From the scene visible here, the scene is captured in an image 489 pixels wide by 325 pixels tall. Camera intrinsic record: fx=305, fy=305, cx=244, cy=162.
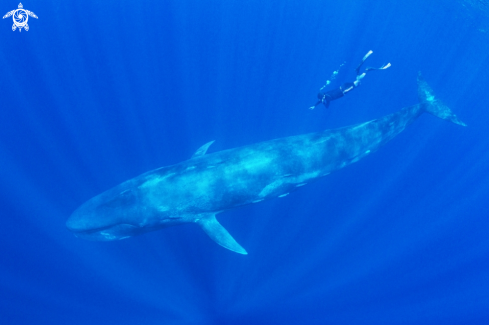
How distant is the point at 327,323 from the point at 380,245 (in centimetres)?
345

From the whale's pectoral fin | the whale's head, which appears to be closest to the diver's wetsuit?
the whale's pectoral fin

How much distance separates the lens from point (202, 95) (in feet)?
45.7

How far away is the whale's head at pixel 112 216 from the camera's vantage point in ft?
20.5

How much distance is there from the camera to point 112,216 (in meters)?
6.22

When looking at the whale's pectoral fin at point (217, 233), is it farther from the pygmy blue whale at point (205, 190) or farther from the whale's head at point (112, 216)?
the whale's head at point (112, 216)

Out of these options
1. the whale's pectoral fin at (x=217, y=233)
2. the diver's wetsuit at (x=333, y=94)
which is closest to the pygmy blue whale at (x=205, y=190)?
the whale's pectoral fin at (x=217, y=233)

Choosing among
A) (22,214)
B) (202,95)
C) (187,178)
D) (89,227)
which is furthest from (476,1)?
(22,214)

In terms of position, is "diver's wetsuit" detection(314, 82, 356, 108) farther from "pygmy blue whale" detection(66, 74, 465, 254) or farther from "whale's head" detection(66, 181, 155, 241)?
"whale's head" detection(66, 181, 155, 241)

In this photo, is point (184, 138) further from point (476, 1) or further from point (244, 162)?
point (476, 1)

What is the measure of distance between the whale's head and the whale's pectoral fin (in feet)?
3.76

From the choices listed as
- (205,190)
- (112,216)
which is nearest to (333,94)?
(205,190)

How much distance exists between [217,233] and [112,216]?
7.19 ft

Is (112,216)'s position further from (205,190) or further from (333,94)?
(333,94)

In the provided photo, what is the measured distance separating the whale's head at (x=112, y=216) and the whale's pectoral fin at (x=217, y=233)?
1.14 meters
